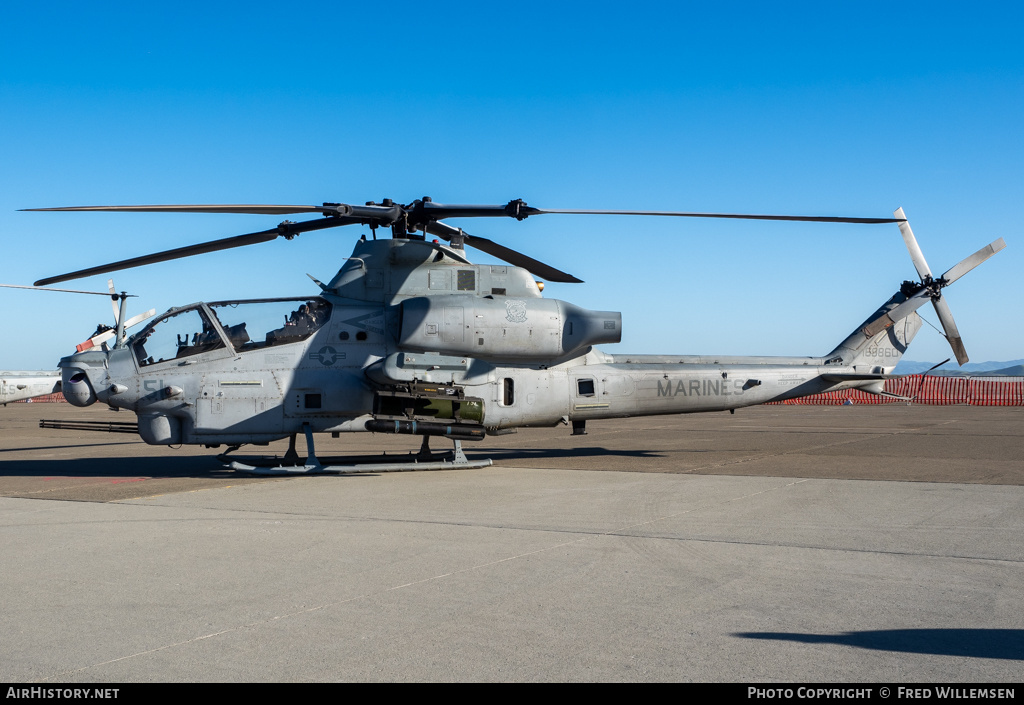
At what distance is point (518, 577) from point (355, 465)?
696 centimetres

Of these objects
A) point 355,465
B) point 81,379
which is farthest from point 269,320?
point 81,379

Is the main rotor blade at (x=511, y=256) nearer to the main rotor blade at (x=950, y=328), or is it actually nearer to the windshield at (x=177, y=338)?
the windshield at (x=177, y=338)

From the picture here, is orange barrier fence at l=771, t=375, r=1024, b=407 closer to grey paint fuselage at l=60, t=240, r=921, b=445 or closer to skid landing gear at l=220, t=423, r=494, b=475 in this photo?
grey paint fuselage at l=60, t=240, r=921, b=445

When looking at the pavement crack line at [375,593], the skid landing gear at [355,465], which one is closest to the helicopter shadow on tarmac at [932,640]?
the pavement crack line at [375,593]

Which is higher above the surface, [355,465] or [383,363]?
[383,363]

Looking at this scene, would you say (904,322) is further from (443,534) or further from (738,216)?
(443,534)

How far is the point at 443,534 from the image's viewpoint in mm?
7484

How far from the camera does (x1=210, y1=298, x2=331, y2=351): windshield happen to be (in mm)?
12203

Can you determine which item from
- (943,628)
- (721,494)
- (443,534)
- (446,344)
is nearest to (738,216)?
(721,494)

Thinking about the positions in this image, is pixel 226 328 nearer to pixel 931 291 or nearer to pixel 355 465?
pixel 355 465

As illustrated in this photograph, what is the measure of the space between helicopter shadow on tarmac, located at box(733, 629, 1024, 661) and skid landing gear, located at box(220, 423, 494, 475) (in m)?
8.46

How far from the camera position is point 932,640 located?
14.2 ft

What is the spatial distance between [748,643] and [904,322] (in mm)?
14628

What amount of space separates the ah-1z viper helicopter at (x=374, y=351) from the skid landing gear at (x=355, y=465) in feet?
0.17
